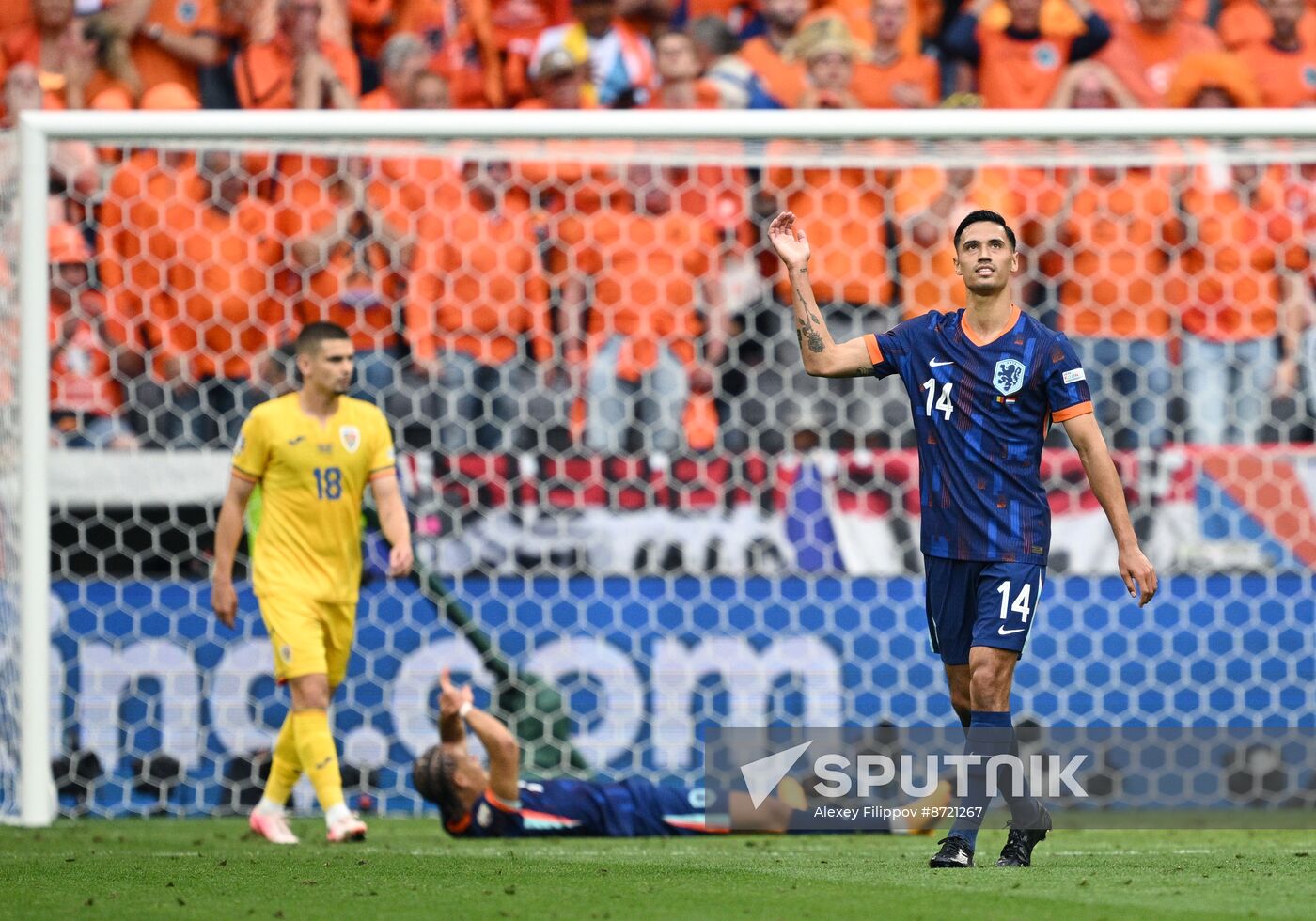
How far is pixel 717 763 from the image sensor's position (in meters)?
7.74

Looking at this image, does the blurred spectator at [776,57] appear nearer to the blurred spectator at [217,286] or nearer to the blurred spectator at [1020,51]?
the blurred spectator at [1020,51]

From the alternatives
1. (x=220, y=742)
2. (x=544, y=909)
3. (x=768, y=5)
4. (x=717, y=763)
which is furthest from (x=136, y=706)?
(x=768, y=5)

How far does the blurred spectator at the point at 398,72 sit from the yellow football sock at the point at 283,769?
4214 millimetres

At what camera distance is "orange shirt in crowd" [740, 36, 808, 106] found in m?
9.78

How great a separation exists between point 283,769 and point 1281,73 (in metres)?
6.77

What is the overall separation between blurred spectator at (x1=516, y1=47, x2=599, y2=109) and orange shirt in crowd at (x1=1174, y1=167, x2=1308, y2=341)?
10.7 feet

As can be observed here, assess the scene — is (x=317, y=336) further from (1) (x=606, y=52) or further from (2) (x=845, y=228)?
(1) (x=606, y=52)

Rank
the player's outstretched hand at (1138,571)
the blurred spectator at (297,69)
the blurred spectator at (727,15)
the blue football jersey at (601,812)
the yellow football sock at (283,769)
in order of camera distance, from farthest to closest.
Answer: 1. the blurred spectator at (727,15)
2. the blurred spectator at (297,69)
3. the blue football jersey at (601,812)
4. the yellow football sock at (283,769)
5. the player's outstretched hand at (1138,571)

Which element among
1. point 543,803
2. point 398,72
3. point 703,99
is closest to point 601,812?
point 543,803

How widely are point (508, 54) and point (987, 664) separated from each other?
6.23 meters

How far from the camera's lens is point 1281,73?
32.6 ft

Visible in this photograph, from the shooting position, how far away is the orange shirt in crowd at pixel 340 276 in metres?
8.25

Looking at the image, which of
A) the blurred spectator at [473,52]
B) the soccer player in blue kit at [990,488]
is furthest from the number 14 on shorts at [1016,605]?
the blurred spectator at [473,52]

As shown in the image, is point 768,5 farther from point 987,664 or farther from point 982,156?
point 987,664
